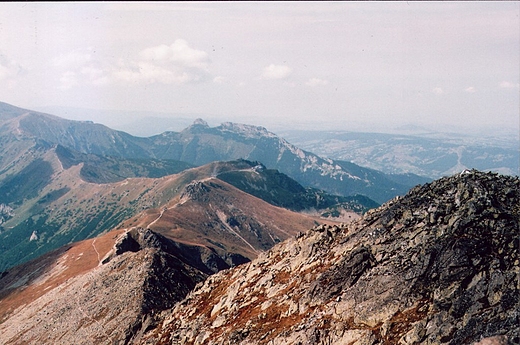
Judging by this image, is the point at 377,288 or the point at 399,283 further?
the point at 377,288

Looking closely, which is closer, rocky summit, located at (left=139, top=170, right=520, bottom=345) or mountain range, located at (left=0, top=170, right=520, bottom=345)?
rocky summit, located at (left=139, top=170, right=520, bottom=345)

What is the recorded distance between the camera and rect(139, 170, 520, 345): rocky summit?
46.6 m

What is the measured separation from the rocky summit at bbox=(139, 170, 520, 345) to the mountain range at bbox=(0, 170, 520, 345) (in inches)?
6.6

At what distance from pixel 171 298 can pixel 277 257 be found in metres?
42.0

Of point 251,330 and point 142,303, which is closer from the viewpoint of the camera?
point 251,330

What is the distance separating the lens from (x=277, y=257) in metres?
91.4

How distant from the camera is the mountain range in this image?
47.4 meters

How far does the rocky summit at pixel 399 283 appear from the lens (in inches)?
1836

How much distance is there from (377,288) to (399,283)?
10.4 ft

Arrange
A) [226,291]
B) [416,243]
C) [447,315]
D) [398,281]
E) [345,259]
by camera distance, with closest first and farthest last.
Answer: [447,315], [398,281], [416,243], [345,259], [226,291]

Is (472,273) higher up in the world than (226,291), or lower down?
higher up

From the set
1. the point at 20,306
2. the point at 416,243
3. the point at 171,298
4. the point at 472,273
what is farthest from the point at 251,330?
the point at 20,306

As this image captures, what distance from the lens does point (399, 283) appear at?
55.2m

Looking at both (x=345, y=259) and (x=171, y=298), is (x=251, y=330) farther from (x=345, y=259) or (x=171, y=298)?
(x=171, y=298)
